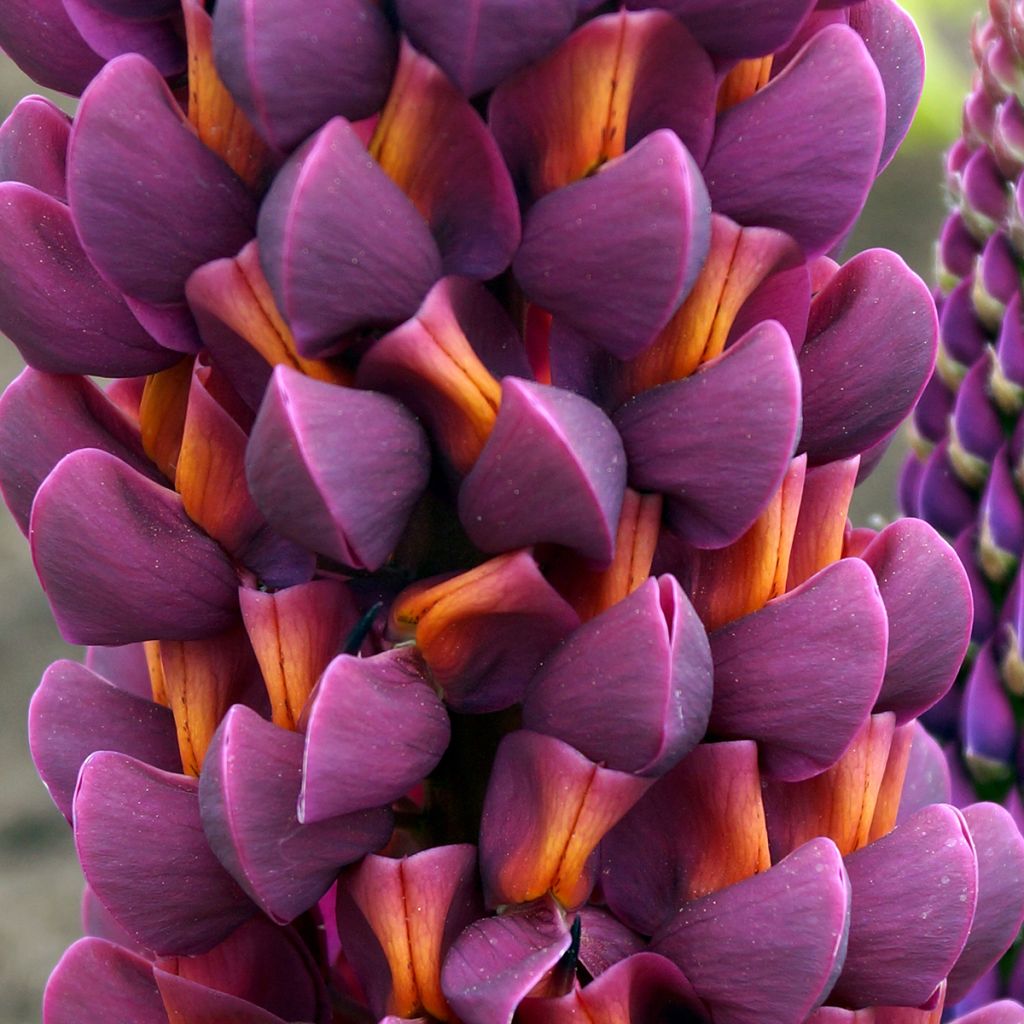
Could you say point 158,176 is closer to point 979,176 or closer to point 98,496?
point 98,496

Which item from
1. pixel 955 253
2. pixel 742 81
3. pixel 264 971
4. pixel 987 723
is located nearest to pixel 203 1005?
pixel 264 971

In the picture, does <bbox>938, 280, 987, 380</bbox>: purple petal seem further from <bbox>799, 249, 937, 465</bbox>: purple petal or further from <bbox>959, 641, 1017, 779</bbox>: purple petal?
<bbox>799, 249, 937, 465</bbox>: purple petal

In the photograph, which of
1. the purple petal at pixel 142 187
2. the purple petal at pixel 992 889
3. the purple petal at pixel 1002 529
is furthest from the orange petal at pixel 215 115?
the purple petal at pixel 1002 529

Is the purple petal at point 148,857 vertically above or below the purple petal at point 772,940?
above

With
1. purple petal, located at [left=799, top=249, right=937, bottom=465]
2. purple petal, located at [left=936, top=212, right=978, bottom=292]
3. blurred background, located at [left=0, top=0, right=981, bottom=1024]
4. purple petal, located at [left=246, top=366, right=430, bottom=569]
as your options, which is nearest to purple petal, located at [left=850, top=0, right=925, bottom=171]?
purple petal, located at [left=799, top=249, right=937, bottom=465]

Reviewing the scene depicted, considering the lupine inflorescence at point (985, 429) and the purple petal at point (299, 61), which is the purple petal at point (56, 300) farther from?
the lupine inflorescence at point (985, 429)

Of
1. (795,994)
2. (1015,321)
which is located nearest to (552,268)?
(795,994)
